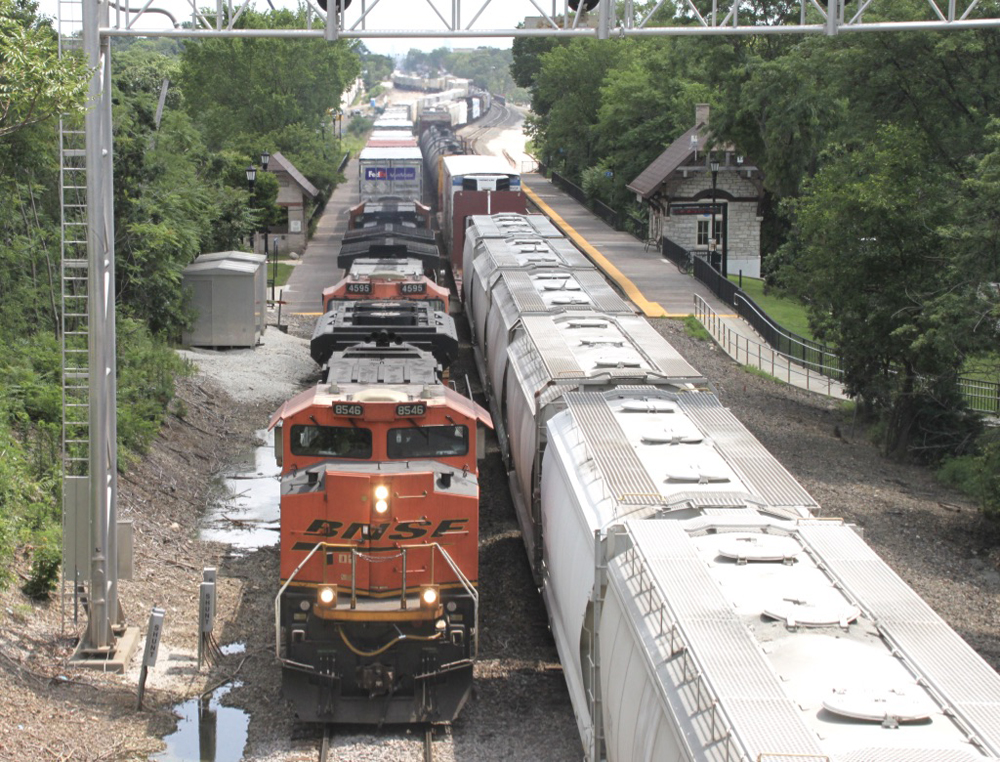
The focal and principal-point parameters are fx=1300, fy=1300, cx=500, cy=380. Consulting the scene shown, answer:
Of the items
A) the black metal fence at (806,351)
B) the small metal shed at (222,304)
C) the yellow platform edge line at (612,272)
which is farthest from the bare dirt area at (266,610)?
the yellow platform edge line at (612,272)

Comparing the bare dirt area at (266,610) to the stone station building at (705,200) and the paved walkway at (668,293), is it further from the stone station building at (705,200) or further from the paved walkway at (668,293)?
the stone station building at (705,200)

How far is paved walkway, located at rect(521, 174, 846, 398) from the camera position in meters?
38.3

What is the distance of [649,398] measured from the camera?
52.0ft

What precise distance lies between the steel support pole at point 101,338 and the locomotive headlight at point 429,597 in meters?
4.05

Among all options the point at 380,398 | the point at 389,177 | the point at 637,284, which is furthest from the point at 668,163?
the point at 380,398

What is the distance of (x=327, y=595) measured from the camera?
13.9 m

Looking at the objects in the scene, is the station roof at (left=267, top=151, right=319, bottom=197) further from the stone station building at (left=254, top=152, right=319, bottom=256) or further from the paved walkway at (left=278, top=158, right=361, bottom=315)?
the paved walkway at (left=278, top=158, right=361, bottom=315)

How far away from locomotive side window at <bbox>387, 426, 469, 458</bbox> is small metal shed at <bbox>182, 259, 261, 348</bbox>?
20.5 metres

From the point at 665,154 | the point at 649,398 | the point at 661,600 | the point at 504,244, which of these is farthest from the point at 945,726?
the point at 665,154

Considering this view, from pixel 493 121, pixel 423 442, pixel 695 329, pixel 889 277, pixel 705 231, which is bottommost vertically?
pixel 695 329

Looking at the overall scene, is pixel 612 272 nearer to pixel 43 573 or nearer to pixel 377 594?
pixel 43 573

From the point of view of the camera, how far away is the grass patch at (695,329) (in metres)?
40.4

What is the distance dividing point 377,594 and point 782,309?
36917 mm

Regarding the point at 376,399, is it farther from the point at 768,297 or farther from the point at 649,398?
the point at 768,297
